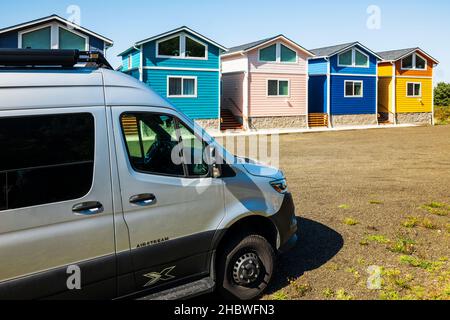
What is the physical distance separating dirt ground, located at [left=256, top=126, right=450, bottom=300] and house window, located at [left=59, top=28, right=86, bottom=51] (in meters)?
14.6

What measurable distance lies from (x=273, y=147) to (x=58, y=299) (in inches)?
710

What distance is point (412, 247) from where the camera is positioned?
20.1 ft

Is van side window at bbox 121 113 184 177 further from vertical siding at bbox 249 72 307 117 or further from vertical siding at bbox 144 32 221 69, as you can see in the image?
vertical siding at bbox 249 72 307 117

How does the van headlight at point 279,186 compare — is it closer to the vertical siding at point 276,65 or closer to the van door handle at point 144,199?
the van door handle at point 144,199

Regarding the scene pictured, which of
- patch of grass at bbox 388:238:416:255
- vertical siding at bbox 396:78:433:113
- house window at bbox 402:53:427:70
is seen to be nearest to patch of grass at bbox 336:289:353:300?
patch of grass at bbox 388:238:416:255

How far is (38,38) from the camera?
22047 millimetres

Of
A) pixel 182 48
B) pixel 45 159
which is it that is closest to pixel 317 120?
pixel 182 48

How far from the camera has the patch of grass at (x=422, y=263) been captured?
5457 millimetres

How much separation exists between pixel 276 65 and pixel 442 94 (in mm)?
27573

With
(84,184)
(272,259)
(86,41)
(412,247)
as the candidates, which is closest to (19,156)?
(84,184)

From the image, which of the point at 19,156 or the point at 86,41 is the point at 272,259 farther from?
the point at 86,41

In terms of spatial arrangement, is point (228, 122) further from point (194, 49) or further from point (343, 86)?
point (343, 86)

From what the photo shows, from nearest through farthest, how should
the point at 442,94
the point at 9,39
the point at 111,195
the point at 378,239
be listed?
the point at 111,195
the point at 378,239
the point at 9,39
the point at 442,94

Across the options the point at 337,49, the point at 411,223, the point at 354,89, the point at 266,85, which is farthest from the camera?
the point at 354,89
